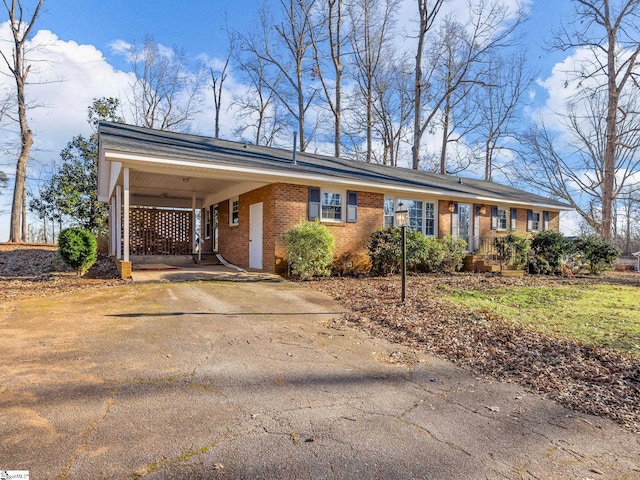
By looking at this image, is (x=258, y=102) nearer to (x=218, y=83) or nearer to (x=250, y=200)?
(x=218, y=83)

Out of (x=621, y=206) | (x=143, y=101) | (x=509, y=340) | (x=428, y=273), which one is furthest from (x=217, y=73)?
(x=621, y=206)

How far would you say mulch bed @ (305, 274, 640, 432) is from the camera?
332 cm

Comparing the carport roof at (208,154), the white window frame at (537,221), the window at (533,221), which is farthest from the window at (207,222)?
the white window frame at (537,221)

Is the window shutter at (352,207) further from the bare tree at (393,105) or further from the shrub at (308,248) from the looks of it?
the bare tree at (393,105)

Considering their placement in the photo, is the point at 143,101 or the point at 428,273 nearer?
the point at 428,273

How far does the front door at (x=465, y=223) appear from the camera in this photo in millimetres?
14922

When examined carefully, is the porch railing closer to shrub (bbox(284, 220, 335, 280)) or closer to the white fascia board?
the white fascia board

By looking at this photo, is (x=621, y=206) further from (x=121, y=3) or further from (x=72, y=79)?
(x=72, y=79)

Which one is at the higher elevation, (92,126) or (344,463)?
(92,126)

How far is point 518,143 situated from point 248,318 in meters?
24.9

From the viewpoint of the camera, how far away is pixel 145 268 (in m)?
11.0

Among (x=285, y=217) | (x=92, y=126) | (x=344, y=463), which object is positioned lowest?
(x=344, y=463)

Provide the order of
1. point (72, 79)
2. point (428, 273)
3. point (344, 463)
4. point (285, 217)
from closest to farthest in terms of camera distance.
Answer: point (344, 463), point (285, 217), point (428, 273), point (72, 79)

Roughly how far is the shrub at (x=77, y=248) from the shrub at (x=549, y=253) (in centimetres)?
1454
